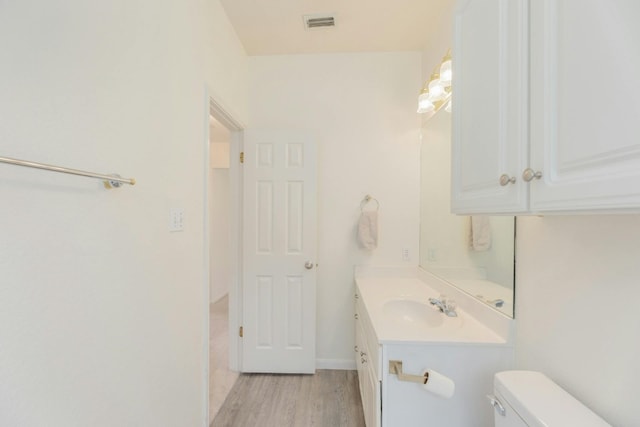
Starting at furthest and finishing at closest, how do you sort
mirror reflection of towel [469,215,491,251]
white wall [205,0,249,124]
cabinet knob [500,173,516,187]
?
white wall [205,0,249,124]
mirror reflection of towel [469,215,491,251]
cabinet knob [500,173,516,187]

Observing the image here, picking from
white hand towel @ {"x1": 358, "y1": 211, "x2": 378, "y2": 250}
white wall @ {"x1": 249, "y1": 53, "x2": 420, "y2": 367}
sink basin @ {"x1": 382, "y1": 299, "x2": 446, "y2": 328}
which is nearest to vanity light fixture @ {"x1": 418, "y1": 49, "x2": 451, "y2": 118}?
white wall @ {"x1": 249, "y1": 53, "x2": 420, "y2": 367}

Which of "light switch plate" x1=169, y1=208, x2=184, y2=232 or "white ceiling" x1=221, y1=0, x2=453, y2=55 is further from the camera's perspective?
"white ceiling" x1=221, y1=0, x2=453, y2=55

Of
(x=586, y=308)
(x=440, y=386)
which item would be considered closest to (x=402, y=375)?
(x=440, y=386)

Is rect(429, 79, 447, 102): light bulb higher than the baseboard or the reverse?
higher

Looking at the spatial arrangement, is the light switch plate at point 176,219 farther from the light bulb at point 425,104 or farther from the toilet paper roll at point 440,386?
the light bulb at point 425,104

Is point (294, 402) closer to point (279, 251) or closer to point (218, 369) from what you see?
point (218, 369)

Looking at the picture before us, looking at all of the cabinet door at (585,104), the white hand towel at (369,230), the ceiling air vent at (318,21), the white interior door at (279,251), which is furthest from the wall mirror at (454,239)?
the ceiling air vent at (318,21)

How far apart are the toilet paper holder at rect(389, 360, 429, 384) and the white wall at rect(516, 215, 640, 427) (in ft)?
1.33

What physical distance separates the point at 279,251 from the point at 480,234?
4.75 ft

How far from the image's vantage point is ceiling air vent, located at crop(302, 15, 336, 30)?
1.85 metres

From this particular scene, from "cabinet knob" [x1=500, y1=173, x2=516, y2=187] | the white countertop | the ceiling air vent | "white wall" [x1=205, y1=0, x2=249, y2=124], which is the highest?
the ceiling air vent

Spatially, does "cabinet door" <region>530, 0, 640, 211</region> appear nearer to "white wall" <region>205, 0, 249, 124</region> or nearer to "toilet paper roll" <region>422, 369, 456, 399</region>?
"toilet paper roll" <region>422, 369, 456, 399</region>

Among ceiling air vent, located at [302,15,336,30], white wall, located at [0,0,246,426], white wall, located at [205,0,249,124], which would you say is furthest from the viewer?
ceiling air vent, located at [302,15,336,30]

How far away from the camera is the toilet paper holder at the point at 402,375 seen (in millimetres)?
1062
